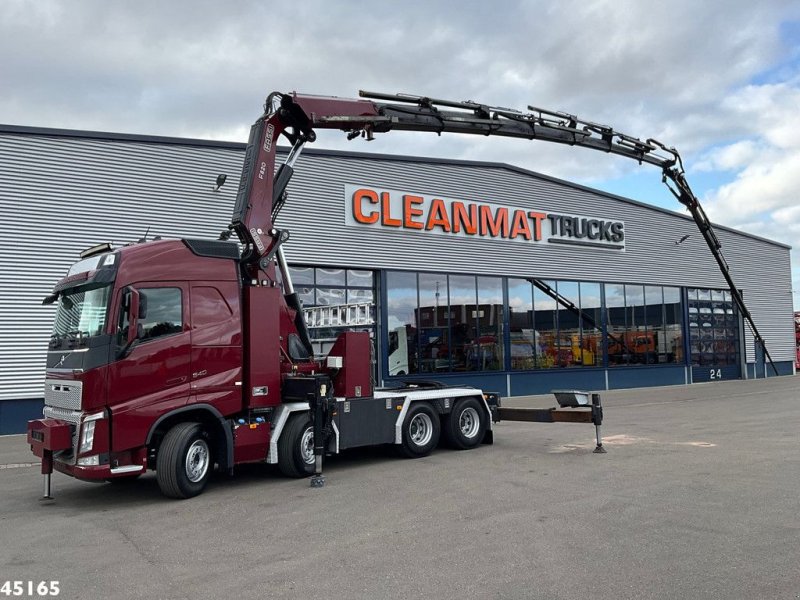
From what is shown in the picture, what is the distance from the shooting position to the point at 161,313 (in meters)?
8.62

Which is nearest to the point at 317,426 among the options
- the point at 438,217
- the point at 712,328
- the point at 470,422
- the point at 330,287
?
the point at 470,422

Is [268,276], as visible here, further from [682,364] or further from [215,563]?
[682,364]

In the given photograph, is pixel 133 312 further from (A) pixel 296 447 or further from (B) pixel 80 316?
(A) pixel 296 447

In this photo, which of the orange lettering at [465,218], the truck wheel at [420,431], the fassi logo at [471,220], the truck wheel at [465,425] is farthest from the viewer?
the orange lettering at [465,218]

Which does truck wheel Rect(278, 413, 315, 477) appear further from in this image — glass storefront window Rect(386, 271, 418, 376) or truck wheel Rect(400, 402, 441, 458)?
glass storefront window Rect(386, 271, 418, 376)

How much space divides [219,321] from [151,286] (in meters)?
1.02

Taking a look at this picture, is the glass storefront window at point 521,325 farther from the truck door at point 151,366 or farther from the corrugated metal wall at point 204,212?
the truck door at point 151,366

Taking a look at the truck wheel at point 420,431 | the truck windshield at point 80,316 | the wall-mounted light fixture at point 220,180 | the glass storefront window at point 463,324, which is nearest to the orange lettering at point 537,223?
the glass storefront window at point 463,324

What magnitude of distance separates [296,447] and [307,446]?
242 mm

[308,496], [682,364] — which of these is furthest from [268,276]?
[682,364]

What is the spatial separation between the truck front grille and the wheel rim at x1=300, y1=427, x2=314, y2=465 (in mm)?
3025

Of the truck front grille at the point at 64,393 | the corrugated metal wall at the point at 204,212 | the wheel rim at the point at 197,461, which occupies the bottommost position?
the wheel rim at the point at 197,461

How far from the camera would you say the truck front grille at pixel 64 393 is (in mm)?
8094

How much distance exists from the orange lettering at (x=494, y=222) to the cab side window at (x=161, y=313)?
53.9 feet
